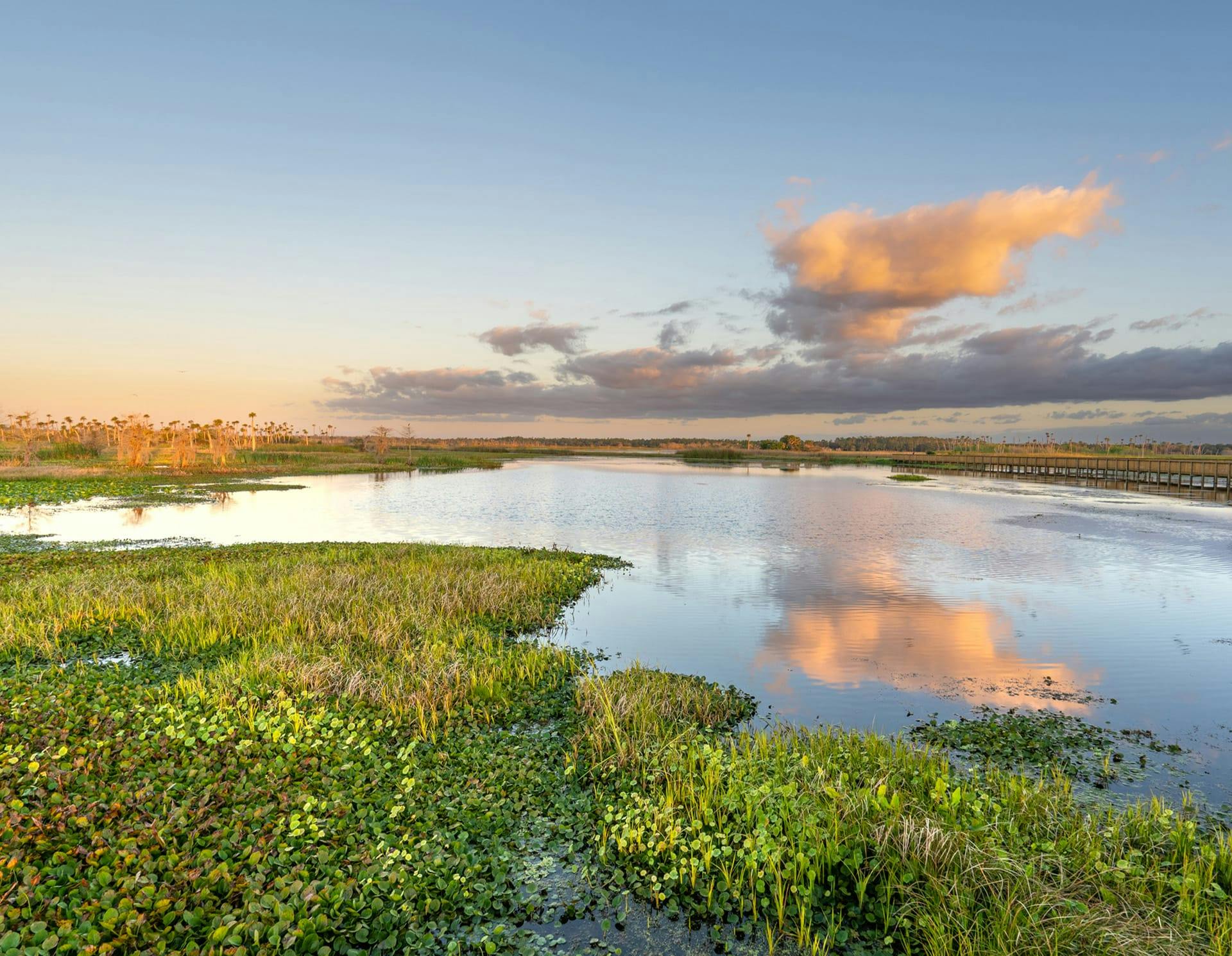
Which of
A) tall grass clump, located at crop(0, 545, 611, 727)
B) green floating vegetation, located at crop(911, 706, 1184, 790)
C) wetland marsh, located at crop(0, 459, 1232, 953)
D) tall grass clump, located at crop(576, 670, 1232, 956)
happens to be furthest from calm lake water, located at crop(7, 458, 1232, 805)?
tall grass clump, located at crop(576, 670, 1232, 956)

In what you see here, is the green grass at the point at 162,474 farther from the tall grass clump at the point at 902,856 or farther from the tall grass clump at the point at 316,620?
the tall grass clump at the point at 902,856

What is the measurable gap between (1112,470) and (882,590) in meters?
145

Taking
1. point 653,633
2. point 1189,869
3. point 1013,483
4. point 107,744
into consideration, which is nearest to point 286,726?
point 107,744

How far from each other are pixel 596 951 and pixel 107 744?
7.86m

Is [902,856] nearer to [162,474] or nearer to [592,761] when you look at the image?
[592,761]

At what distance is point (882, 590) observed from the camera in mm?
24672

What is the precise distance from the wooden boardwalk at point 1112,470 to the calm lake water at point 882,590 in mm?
35571

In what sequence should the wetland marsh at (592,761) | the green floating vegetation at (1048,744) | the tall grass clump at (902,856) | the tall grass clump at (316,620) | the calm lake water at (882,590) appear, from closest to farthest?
the tall grass clump at (902,856) → the wetland marsh at (592,761) → the green floating vegetation at (1048,744) → the tall grass clump at (316,620) → the calm lake water at (882,590)

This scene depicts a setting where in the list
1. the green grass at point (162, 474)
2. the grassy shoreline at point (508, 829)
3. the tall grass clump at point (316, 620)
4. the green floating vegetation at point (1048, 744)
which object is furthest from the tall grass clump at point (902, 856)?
the green grass at point (162, 474)

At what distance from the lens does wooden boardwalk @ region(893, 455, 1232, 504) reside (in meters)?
86.5

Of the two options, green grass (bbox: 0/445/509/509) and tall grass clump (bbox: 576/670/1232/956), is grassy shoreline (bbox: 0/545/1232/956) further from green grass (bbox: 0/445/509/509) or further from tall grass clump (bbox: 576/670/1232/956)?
green grass (bbox: 0/445/509/509)

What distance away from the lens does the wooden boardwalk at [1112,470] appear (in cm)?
8650

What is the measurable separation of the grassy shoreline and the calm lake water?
13.6ft

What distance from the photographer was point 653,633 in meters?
18.7
